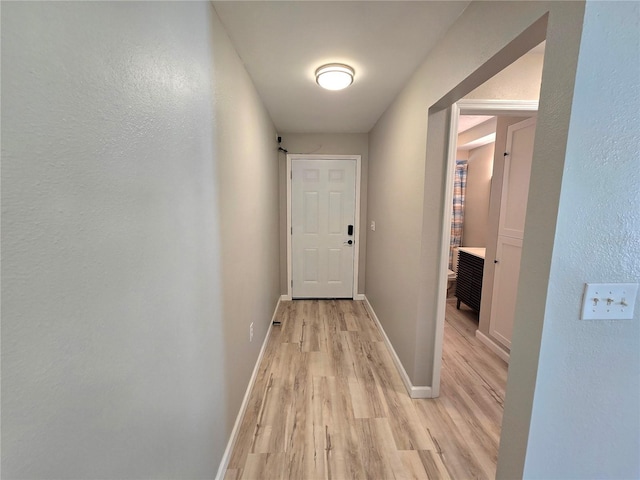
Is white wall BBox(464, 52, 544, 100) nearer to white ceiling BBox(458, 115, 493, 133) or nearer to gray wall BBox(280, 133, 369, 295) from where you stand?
white ceiling BBox(458, 115, 493, 133)

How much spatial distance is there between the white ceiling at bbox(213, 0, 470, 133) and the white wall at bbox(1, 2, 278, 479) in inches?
10.8

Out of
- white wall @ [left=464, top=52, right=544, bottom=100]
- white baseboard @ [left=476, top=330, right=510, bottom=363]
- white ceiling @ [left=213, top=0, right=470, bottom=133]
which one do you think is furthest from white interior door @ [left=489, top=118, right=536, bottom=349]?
white ceiling @ [left=213, top=0, right=470, bottom=133]

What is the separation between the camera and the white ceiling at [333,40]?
1260mm

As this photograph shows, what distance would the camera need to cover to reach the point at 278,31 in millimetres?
1421

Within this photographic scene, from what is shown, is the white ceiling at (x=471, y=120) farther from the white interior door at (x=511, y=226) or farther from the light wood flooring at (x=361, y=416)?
the light wood flooring at (x=361, y=416)

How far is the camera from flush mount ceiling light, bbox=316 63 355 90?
5.70ft

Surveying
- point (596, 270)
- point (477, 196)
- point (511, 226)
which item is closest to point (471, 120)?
point (477, 196)

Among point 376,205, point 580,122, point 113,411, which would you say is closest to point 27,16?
point 113,411

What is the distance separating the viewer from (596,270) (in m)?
0.83

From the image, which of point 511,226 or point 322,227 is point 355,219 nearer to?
point 322,227

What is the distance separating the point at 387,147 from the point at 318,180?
1141 mm

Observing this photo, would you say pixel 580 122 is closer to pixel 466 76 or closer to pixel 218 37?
pixel 466 76

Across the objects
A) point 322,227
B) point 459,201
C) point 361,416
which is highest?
point 459,201

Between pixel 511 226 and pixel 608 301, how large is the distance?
1.71 meters
